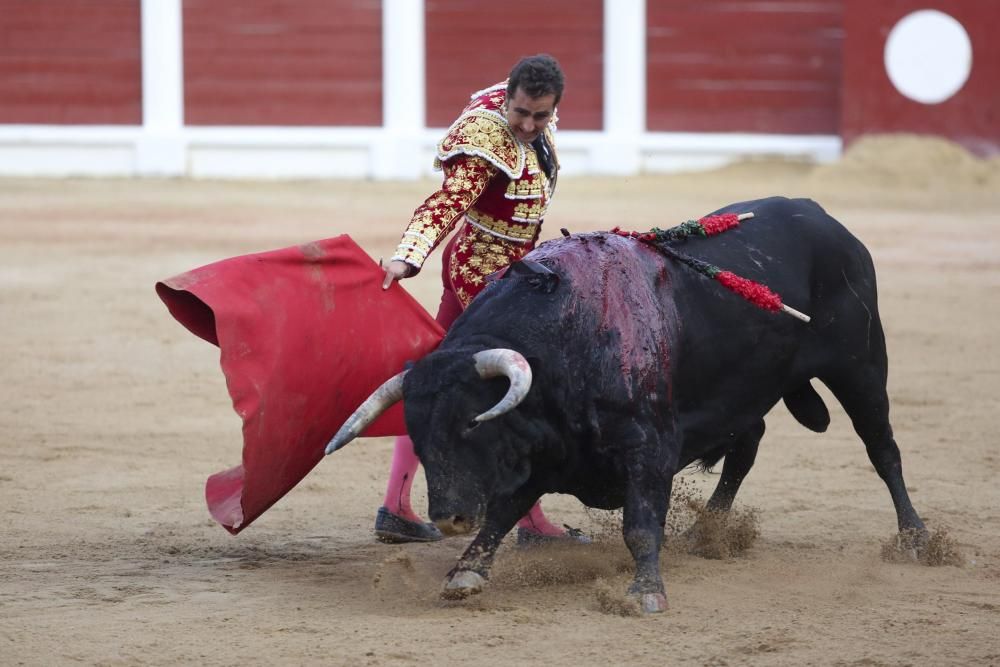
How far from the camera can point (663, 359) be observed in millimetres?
3156

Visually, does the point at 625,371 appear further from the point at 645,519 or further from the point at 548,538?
the point at 548,538

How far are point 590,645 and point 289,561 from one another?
38.1 inches

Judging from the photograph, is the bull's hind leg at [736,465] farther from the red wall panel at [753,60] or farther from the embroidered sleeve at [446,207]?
the red wall panel at [753,60]

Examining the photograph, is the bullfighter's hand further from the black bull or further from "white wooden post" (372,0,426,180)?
"white wooden post" (372,0,426,180)

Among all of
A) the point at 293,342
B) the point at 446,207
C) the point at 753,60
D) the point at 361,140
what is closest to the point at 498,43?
the point at 361,140

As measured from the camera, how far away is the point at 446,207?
132 inches

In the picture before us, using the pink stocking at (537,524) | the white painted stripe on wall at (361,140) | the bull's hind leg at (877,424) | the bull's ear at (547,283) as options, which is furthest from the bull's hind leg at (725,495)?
the white painted stripe on wall at (361,140)

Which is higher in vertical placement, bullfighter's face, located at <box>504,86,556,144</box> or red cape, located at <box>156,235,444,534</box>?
bullfighter's face, located at <box>504,86,556,144</box>

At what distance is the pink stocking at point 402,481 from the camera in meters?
3.70

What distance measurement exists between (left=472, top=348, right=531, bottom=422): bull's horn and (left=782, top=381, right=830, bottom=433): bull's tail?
1018 mm

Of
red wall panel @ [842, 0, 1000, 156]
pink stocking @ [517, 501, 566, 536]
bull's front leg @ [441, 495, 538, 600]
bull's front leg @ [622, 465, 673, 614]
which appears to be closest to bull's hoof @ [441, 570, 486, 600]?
bull's front leg @ [441, 495, 538, 600]

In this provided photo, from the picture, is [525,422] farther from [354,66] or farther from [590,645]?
[354,66]

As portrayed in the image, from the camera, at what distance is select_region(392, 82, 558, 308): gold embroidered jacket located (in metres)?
3.36

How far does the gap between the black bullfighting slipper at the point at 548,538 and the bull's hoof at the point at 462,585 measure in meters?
0.47
